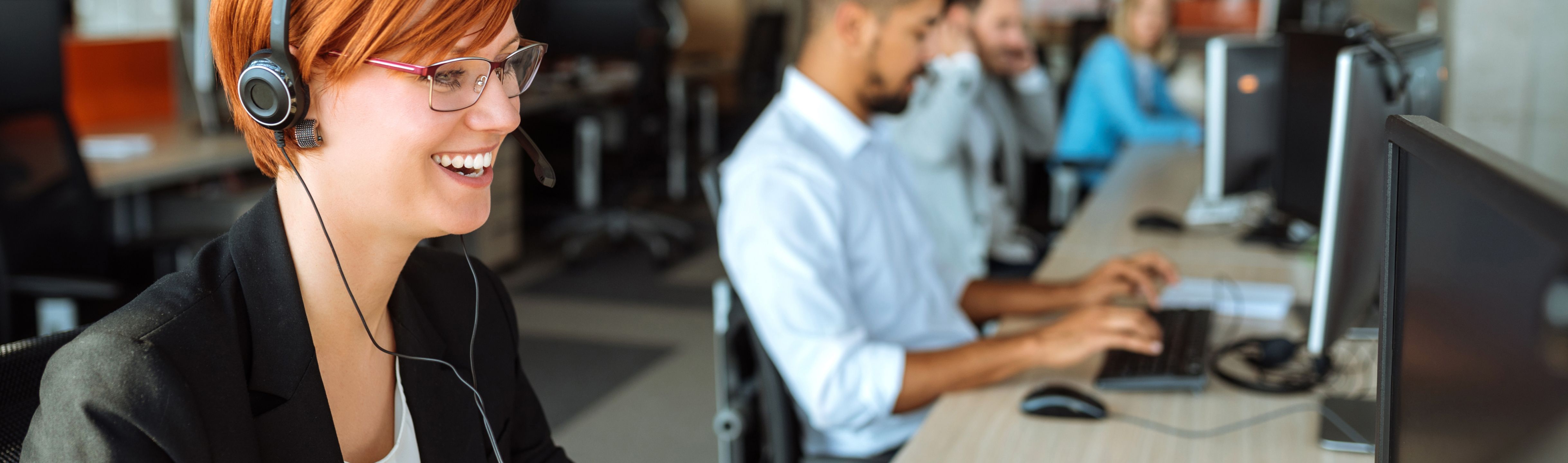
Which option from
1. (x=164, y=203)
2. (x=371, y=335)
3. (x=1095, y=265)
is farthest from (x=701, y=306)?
(x=371, y=335)

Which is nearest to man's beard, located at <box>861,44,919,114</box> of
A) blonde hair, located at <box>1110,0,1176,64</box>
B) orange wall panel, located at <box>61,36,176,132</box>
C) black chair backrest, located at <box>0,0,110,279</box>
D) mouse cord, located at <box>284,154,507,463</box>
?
mouse cord, located at <box>284,154,507,463</box>

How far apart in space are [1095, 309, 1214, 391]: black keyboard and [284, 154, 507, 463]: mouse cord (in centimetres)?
79

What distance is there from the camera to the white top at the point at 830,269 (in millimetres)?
1429

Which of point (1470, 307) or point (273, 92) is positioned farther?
point (273, 92)

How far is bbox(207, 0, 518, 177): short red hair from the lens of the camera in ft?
2.31

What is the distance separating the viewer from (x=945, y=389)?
4.70 ft

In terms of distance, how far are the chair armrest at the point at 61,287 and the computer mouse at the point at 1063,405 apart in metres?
1.65

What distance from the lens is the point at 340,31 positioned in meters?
0.71

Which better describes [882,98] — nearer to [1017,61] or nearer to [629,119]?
[1017,61]

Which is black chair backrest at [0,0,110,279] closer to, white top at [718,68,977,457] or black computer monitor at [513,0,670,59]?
white top at [718,68,977,457]

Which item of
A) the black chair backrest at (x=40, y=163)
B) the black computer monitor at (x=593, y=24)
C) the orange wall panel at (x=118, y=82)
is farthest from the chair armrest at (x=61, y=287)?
the black computer monitor at (x=593, y=24)

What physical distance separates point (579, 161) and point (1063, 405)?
3728 millimetres

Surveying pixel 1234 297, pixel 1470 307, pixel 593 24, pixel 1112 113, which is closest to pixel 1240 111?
pixel 1234 297

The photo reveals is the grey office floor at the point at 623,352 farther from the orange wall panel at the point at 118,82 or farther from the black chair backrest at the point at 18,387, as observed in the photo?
the black chair backrest at the point at 18,387
